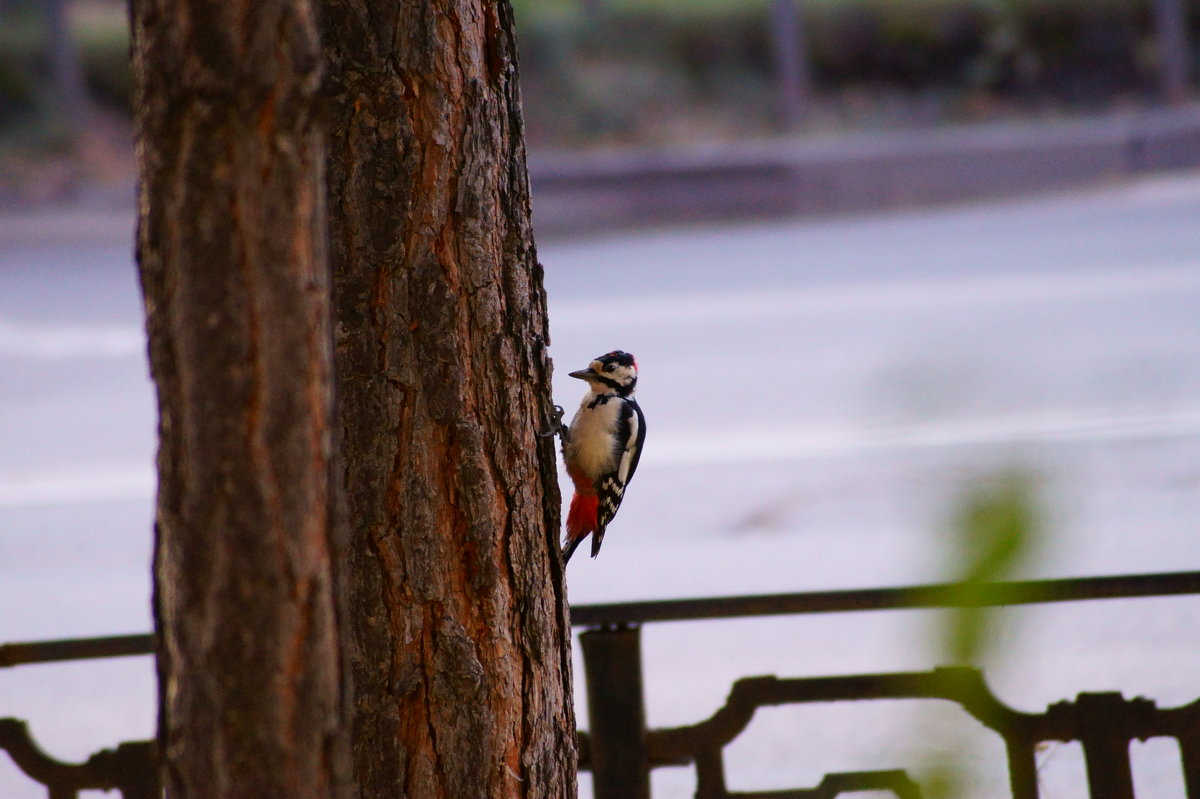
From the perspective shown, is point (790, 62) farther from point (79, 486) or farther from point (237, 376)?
point (237, 376)

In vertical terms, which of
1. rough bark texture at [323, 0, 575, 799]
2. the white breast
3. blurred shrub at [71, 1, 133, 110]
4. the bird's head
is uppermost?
blurred shrub at [71, 1, 133, 110]

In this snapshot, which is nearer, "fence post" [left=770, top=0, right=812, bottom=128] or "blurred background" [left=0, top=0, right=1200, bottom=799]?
"blurred background" [left=0, top=0, right=1200, bottom=799]

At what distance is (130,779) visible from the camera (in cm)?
204

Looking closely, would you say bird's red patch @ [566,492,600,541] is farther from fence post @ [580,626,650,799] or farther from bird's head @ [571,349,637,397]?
fence post @ [580,626,650,799]

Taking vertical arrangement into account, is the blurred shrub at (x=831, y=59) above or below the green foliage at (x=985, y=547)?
above

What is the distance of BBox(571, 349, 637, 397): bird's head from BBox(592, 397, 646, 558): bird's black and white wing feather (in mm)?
35

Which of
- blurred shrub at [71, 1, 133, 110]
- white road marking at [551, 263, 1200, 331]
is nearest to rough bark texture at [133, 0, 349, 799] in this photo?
white road marking at [551, 263, 1200, 331]

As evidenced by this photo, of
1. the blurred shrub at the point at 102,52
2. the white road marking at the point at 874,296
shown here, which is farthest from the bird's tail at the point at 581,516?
the blurred shrub at the point at 102,52

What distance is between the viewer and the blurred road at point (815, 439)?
60cm

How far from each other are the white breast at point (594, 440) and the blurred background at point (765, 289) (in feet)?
3.56

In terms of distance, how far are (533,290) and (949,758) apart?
4.00ft

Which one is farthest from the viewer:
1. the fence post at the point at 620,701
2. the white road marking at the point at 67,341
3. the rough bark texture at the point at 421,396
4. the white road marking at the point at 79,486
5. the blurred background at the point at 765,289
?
the white road marking at the point at 67,341

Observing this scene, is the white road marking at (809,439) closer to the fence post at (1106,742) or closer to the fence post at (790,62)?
the fence post at (790,62)

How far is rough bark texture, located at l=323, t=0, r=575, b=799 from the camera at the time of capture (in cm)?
156
